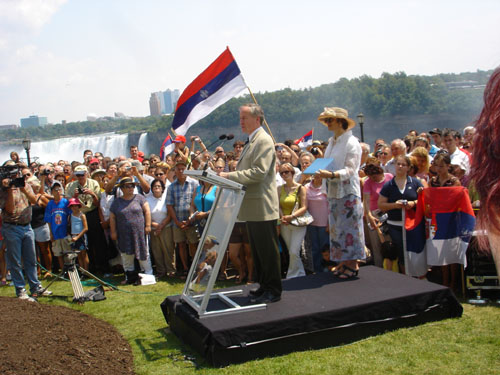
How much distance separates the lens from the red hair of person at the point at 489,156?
131 cm

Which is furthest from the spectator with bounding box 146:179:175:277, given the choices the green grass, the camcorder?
the green grass

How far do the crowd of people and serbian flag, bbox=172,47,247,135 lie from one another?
534mm

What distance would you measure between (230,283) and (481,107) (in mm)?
7254

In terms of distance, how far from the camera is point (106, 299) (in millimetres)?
7887

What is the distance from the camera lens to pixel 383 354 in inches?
193

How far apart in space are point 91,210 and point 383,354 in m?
6.61

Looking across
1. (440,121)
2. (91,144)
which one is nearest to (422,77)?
(440,121)

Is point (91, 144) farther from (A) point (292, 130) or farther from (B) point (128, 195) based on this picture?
(B) point (128, 195)

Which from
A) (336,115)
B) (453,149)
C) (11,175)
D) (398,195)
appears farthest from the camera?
(453,149)

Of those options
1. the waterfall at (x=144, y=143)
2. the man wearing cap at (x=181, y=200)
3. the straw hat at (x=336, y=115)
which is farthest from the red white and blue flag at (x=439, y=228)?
the waterfall at (x=144, y=143)

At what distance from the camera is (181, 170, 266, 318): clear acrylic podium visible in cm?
504

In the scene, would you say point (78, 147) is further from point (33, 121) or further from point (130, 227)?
point (33, 121)

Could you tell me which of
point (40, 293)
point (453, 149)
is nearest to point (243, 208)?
point (40, 293)

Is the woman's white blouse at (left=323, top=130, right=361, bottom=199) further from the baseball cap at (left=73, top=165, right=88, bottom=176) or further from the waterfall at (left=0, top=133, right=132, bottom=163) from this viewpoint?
the waterfall at (left=0, top=133, right=132, bottom=163)
